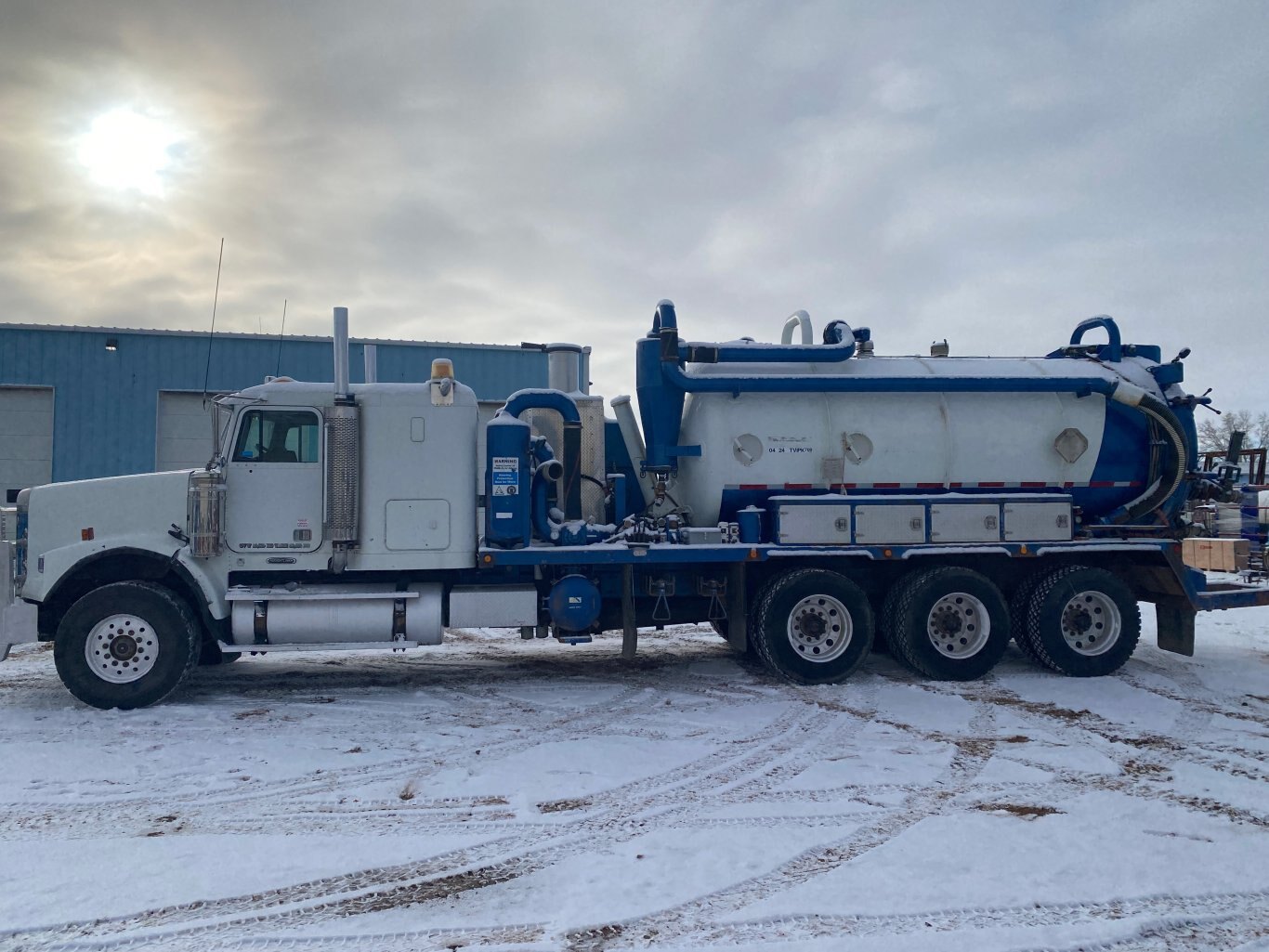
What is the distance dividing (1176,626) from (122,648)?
1100cm

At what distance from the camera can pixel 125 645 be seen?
25.8 ft

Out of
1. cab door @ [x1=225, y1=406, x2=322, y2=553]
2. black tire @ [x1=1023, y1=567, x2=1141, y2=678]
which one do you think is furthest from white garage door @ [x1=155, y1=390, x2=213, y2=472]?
black tire @ [x1=1023, y1=567, x2=1141, y2=678]

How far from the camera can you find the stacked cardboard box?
1347 cm

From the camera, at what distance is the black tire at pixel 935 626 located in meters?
8.91

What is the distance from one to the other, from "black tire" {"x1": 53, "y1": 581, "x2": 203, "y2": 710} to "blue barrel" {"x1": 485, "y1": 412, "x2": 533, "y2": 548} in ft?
10.0

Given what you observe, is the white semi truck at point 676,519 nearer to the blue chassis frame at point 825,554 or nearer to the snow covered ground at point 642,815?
the blue chassis frame at point 825,554

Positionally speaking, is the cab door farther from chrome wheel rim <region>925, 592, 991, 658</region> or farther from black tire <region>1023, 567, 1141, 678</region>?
black tire <region>1023, 567, 1141, 678</region>

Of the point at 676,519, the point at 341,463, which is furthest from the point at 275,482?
the point at 676,519

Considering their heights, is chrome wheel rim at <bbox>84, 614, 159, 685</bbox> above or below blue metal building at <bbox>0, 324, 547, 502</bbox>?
below

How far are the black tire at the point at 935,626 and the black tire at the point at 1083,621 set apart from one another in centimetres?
55

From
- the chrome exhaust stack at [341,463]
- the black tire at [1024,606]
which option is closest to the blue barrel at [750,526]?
the black tire at [1024,606]

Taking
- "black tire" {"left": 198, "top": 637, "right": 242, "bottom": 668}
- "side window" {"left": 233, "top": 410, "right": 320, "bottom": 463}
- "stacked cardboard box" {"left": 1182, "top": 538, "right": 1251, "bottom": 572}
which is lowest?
"black tire" {"left": 198, "top": 637, "right": 242, "bottom": 668}

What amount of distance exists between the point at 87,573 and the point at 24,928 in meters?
5.09

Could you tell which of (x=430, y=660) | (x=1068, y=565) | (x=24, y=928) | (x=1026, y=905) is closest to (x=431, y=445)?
(x=430, y=660)
